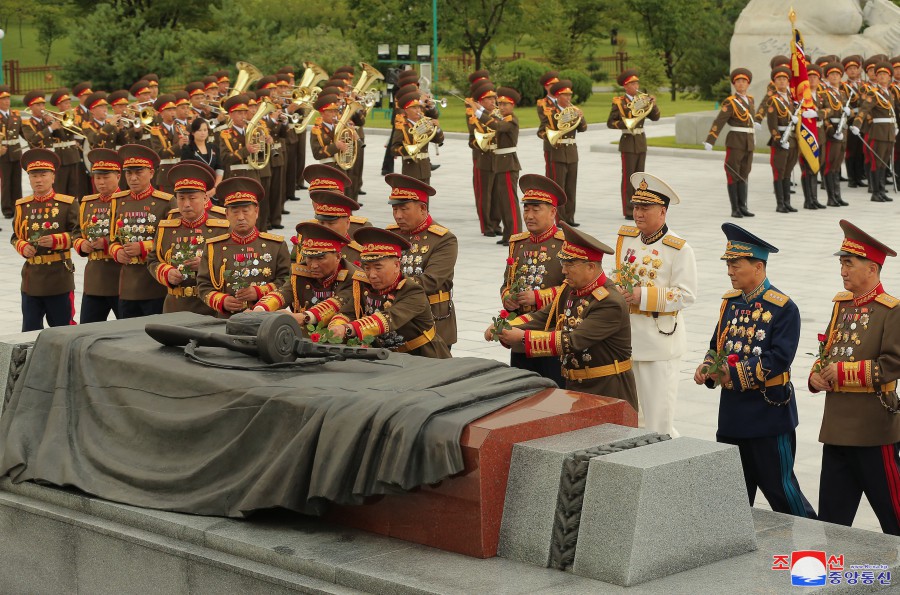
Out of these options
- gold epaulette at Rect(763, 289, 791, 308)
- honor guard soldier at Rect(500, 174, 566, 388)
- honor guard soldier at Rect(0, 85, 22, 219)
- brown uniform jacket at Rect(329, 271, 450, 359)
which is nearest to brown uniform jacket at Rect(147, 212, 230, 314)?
brown uniform jacket at Rect(329, 271, 450, 359)

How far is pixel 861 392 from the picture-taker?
7.07m

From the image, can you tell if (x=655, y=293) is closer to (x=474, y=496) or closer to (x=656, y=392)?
(x=656, y=392)

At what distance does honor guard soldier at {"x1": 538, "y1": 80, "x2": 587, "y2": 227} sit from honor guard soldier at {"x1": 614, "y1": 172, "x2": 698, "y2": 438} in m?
10.3

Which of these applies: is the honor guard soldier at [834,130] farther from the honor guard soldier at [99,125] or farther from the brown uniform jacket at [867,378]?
the brown uniform jacket at [867,378]

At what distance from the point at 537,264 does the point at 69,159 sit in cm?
1382

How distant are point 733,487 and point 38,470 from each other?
131 inches

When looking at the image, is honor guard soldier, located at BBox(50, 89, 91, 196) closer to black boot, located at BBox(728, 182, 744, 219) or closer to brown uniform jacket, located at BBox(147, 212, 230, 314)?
black boot, located at BBox(728, 182, 744, 219)

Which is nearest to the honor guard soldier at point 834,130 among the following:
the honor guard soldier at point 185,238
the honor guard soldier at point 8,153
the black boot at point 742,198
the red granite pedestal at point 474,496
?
the black boot at point 742,198

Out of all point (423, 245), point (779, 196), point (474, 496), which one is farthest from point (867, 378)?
point (779, 196)

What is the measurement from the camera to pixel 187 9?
5259 cm

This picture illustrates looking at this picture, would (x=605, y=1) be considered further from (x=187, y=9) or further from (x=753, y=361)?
(x=753, y=361)

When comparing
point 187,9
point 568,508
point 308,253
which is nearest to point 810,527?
point 568,508

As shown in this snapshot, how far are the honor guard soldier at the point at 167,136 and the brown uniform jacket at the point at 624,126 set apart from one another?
586 centimetres

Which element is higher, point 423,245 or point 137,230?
point 423,245
